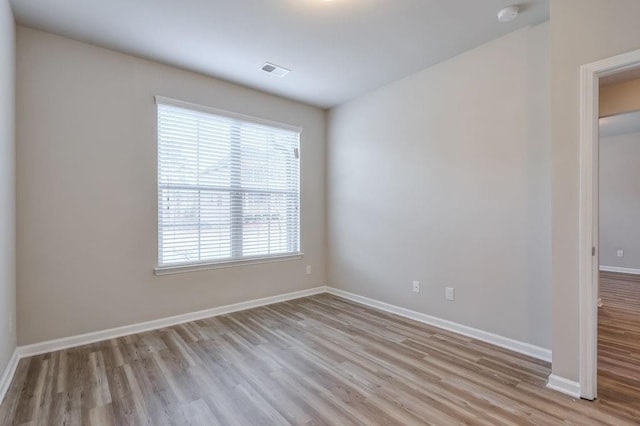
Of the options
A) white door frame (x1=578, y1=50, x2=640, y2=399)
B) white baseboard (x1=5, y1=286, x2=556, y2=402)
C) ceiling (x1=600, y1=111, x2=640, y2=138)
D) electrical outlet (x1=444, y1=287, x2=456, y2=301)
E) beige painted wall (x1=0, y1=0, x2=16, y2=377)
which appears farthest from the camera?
ceiling (x1=600, y1=111, x2=640, y2=138)

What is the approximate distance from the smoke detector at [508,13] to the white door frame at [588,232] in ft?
2.43

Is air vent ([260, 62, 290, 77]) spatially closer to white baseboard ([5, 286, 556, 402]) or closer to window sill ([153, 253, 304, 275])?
window sill ([153, 253, 304, 275])

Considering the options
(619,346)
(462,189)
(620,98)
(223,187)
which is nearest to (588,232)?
(462,189)

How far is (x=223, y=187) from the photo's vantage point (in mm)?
3738

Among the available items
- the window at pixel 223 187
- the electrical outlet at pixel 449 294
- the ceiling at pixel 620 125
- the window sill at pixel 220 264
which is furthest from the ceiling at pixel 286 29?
the ceiling at pixel 620 125

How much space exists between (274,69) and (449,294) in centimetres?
300

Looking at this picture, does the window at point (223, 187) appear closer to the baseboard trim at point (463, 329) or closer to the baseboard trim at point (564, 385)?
the baseboard trim at point (463, 329)

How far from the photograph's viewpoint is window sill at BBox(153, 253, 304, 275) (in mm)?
3316

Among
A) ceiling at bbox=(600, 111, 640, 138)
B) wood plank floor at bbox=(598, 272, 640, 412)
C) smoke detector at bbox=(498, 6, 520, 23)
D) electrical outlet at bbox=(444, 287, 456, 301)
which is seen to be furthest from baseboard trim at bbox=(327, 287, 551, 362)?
ceiling at bbox=(600, 111, 640, 138)

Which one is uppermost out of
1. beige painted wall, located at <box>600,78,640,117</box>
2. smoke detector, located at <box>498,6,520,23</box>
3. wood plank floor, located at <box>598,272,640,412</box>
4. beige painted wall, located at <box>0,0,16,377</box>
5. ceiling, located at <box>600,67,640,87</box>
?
smoke detector, located at <box>498,6,520,23</box>

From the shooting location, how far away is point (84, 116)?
2.88 meters

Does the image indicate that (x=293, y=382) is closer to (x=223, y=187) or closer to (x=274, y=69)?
(x=223, y=187)

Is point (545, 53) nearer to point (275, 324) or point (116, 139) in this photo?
point (275, 324)

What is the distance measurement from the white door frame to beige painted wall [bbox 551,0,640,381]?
35 millimetres
